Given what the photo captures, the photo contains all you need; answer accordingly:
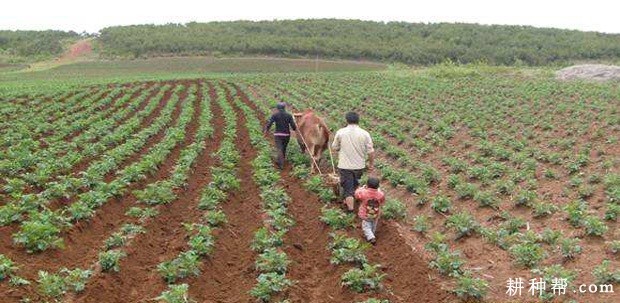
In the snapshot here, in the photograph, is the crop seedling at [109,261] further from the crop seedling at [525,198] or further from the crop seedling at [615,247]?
the crop seedling at [525,198]

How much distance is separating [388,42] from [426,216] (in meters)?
83.1

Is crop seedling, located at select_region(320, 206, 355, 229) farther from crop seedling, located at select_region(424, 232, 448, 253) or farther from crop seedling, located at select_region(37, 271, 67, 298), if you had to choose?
crop seedling, located at select_region(37, 271, 67, 298)

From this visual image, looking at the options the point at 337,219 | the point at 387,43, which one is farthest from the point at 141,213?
the point at 387,43

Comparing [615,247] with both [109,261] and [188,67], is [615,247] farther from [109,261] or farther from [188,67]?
[188,67]

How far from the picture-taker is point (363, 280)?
6.80 metres

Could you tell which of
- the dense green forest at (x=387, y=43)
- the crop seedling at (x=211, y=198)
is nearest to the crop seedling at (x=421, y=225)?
the crop seedling at (x=211, y=198)

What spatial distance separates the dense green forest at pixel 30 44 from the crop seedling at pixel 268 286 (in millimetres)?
84982

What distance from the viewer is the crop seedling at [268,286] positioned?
6.51 m

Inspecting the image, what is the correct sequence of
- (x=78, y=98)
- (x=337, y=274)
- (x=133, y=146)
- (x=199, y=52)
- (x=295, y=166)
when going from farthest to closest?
(x=199, y=52) → (x=78, y=98) → (x=133, y=146) → (x=295, y=166) → (x=337, y=274)

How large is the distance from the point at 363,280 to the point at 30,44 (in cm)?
9427

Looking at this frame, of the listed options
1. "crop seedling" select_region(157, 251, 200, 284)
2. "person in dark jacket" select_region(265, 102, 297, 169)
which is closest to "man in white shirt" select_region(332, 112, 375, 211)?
"crop seedling" select_region(157, 251, 200, 284)

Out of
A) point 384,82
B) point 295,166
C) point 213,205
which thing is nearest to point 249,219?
point 213,205

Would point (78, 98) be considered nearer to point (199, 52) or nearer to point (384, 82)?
point (384, 82)

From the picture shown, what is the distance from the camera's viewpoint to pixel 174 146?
15891mm
